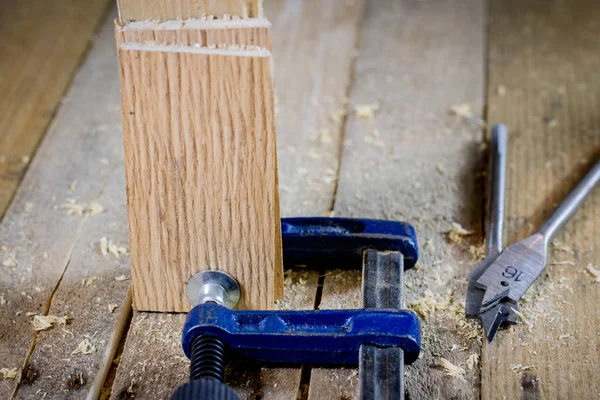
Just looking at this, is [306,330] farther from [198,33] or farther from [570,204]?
[570,204]

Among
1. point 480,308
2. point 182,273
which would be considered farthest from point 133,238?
point 480,308

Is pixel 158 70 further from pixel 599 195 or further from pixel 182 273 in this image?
Answer: pixel 599 195

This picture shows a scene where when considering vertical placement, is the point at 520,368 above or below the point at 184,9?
below

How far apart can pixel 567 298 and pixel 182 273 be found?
0.58 meters

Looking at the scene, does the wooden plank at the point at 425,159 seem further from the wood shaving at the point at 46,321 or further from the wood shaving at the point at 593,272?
the wood shaving at the point at 46,321

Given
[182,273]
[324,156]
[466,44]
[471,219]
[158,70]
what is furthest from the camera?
[466,44]

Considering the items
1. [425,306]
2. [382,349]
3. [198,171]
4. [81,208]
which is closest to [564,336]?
[425,306]

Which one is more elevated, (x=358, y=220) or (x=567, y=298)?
(x=358, y=220)

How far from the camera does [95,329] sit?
1.05 m

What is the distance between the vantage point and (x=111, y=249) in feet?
3.93

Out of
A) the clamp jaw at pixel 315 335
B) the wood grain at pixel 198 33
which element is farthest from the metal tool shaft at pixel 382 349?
the wood grain at pixel 198 33

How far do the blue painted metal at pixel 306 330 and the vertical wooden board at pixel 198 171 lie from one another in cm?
10

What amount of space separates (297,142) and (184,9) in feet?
1.94

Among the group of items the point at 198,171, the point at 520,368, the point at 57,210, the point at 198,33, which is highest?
the point at 198,33
